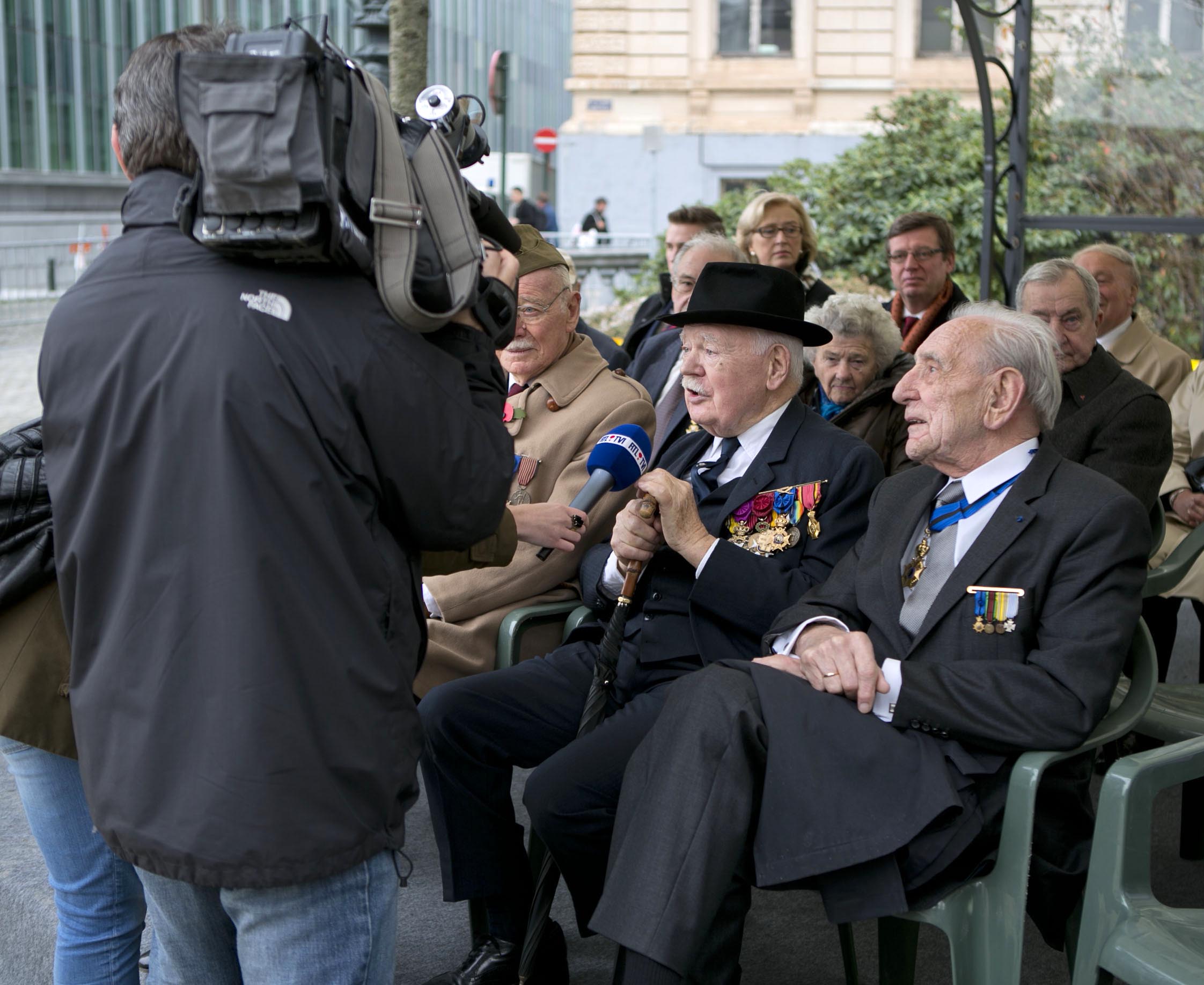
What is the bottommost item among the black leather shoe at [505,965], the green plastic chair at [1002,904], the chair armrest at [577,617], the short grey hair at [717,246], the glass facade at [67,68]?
the black leather shoe at [505,965]

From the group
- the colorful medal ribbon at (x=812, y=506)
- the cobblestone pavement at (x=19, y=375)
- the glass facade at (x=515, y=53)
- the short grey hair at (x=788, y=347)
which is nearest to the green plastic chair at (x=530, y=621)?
the colorful medal ribbon at (x=812, y=506)

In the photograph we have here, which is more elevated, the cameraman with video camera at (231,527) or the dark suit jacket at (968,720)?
the cameraman with video camera at (231,527)

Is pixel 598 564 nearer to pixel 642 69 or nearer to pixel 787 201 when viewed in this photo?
pixel 787 201

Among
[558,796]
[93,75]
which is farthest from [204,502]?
[93,75]

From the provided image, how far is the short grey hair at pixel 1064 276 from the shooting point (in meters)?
3.99

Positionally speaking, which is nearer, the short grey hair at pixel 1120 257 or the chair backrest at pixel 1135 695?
the chair backrest at pixel 1135 695

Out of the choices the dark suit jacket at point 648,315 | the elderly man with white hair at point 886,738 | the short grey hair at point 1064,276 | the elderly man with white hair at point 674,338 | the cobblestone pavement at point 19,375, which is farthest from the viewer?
the cobblestone pavement at point 19,375

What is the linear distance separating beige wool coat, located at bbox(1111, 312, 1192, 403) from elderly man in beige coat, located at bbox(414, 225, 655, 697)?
7.85 ft

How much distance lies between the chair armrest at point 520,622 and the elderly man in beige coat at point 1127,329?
8.98ft

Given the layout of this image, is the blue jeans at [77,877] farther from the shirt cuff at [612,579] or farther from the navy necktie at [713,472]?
the navy necktie at [713,472]

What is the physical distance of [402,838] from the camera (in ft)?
6.19

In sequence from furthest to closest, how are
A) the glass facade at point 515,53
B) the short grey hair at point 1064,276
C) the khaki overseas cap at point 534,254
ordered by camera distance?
the glass facade at point 515,53 < the short grey hair at point 1064,276 < the khaki overseas cap at point 534,254

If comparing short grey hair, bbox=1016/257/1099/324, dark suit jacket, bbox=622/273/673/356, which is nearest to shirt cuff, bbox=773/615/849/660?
short grey hair, bbox=1016/257/1099/324

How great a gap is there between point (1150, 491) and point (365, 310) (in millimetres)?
2703
